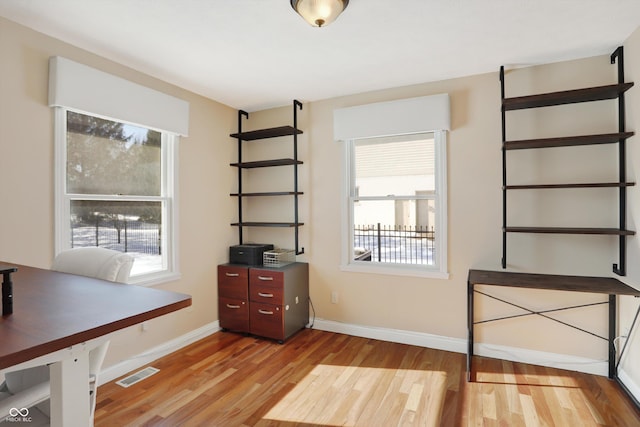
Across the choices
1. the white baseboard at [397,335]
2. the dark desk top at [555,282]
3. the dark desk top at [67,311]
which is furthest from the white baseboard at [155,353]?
the dark desk top at [555,282]

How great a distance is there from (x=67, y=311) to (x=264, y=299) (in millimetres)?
2337

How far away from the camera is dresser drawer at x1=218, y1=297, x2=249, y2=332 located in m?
3.32

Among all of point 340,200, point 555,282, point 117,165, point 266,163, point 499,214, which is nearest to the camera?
point 555,282

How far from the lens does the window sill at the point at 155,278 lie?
269 centimetres

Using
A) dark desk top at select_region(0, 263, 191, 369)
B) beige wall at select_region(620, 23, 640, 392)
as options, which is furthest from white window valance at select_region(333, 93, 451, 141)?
dark desk top at select_region(0, 263, 191, 369)

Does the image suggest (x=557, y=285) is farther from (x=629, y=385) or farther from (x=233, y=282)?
(x=233, y=282)

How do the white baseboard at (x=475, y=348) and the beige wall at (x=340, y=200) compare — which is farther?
the white baseboard at (x=475, y=348)

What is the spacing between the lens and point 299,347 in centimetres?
306

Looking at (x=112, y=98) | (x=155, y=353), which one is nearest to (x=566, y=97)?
(x=112, y=98)

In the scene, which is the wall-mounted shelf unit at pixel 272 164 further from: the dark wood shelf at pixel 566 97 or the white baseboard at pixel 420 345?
the dark wood shelf at pixel 566 97

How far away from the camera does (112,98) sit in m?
2.47

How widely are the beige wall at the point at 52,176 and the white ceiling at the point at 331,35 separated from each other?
16 centimetres

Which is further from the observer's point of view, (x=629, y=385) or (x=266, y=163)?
(x=266, y=163)

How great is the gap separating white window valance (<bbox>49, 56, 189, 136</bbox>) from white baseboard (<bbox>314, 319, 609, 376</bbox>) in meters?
2.44
